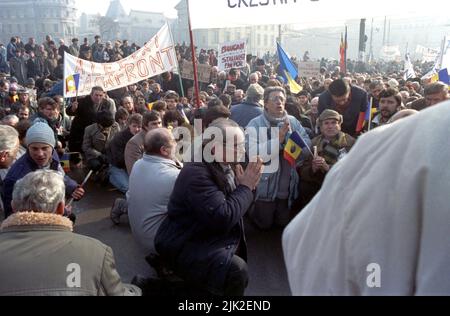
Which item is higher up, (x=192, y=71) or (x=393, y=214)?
(x=393, y=214)

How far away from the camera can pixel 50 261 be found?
1677mm

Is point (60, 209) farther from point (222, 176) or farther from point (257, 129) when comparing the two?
point (257, 129)

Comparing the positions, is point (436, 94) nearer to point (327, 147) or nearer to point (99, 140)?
point (327, 147)

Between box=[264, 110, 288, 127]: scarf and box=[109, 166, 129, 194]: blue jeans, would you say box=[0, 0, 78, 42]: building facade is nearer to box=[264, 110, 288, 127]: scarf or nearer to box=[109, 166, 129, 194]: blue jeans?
box=[109, 166, 129, 194]: blue jeans

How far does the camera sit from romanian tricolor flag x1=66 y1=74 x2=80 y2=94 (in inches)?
307

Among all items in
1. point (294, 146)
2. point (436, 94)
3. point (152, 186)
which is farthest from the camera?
point (436, 94)

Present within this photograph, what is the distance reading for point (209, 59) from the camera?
701 inches

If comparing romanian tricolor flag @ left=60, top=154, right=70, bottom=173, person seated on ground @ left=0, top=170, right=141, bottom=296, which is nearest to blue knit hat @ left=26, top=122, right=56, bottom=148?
person seated on ground @ left=0, top=170, right=141, bottom=296

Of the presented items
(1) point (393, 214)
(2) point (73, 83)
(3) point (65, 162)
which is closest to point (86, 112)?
(2) point (73, 83)

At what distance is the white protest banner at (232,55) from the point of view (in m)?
10.2

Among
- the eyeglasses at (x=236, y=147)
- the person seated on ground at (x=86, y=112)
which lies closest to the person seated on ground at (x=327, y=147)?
the eyeglasses at (x=236, y=147)

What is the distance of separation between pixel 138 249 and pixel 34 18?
320 feet
